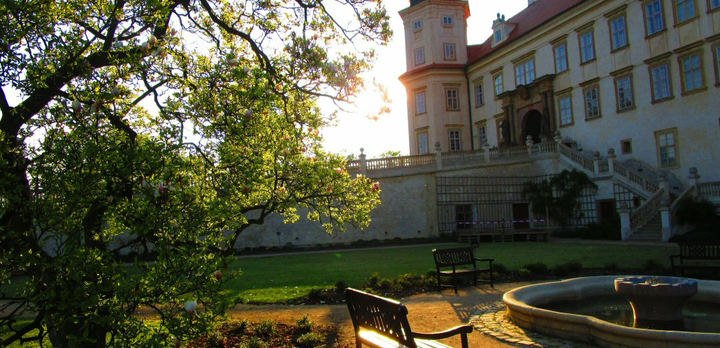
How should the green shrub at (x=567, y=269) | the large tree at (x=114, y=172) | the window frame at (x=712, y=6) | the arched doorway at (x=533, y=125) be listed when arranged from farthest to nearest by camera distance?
1. the arched doorway at (x=533, y=125)
2. the window frame at (x=712, y=6)
3. the green shrub at (x=567, y=269)
4. the large tree at (x=114, y=172)

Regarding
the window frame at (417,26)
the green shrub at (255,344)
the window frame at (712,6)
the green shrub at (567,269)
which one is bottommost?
the green shrub at (255,344)

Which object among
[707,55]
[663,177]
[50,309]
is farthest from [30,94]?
[707,55]

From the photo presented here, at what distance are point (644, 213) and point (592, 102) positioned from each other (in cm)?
986

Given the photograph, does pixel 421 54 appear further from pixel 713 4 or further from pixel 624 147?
pixel 713 4

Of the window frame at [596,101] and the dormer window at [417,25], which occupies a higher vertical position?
the dormer window at [417,25]

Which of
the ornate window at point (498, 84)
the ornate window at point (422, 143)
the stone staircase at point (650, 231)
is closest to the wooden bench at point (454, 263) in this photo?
the stone staircase at point (650, 231)

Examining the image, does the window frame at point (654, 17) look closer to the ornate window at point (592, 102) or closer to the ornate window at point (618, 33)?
the ornate window at point (618, 33)

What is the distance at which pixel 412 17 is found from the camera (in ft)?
144

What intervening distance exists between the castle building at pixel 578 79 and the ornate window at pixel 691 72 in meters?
0.05

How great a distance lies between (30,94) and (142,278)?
218 centimetres

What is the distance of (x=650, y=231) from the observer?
2281 centimetres

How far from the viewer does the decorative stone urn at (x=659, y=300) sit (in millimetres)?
6410

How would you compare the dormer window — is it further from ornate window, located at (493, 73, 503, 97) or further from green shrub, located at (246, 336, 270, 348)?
green shrub, located at (246, 336, 270, 348)

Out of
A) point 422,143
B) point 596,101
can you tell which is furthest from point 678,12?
point 422,143
